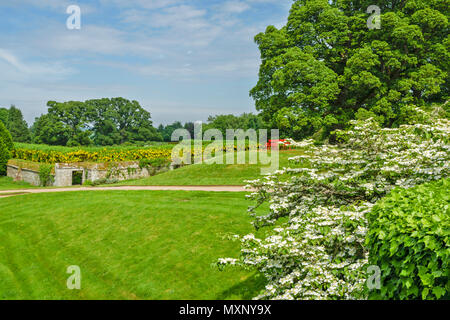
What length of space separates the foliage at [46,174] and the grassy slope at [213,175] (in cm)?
842

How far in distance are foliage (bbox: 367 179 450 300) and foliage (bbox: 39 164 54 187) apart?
2579 cm

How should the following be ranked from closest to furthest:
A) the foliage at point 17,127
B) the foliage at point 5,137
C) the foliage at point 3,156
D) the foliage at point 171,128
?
1. the foliage at point 3,156
2. the foliage at point 5,137
3. the foliage at point 17,127
4. the foliage at point 171,128

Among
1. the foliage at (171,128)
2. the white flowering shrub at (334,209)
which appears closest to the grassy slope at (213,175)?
the white flowering shrub at (334,209)

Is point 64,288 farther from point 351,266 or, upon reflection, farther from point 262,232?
→ point 351,266

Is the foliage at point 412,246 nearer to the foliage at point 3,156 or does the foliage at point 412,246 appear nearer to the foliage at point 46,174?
the foliage at point 46,174

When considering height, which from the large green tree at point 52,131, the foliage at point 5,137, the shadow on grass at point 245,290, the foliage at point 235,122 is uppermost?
the foliage at point 235,122

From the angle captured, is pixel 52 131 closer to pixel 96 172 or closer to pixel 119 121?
pixel 119 121

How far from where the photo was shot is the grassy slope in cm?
1972

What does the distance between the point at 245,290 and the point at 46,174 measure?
22.6 metres

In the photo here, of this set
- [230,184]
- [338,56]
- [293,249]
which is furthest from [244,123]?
[293,249]

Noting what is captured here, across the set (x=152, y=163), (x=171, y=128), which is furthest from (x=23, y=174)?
(x=171, y=128)

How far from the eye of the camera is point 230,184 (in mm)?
18562

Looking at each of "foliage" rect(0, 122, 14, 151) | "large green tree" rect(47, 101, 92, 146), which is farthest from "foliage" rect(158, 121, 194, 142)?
"foliage" rect(0, 122, 14, 151)

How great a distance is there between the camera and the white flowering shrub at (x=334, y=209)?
5258 mm
